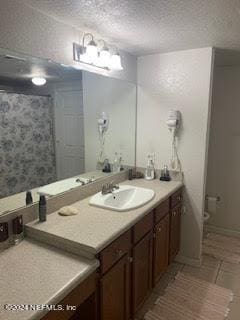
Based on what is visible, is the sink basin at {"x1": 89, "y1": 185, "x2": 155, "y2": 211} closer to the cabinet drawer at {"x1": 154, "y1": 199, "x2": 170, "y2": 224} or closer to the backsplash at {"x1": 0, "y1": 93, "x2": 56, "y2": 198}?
the cabinet drawer at {"x1": 154, "y1": 199, "x2": 170, "y2": 224}

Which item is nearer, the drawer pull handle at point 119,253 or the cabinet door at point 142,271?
the drawer pull handle at point 119,253

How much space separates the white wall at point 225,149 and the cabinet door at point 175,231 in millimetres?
1031

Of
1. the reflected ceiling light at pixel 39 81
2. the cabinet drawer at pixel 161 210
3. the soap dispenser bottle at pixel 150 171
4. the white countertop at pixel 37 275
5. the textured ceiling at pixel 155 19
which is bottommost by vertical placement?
the cabinet drawer at pixel 161 210

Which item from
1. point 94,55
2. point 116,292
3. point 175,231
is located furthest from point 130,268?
point 94,55

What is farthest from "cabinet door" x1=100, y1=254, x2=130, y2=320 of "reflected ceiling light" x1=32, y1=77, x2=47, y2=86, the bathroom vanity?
"reflected ceiling light" x1=32, y1=77, x2=47, y2=86

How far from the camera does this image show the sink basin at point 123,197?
6.37 ft

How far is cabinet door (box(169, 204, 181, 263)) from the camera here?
7.80 ft

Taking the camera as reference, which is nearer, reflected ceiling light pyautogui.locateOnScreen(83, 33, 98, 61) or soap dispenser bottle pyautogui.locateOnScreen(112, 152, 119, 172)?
reflected ceiling light pyautogui.locateOnScreen(83, 33, 98, 61)

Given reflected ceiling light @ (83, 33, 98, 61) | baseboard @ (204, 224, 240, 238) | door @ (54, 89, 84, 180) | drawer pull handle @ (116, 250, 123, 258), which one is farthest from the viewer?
baseboard @ (204, 224, 240, 238)

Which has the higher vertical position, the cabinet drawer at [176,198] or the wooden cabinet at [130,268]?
the cabinet drawer at [176,198]

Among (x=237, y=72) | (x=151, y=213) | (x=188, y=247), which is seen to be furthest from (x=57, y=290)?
(x=237, y=72)

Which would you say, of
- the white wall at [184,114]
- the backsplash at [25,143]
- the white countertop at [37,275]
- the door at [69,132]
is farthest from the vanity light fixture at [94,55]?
the white countertop at [37,275]

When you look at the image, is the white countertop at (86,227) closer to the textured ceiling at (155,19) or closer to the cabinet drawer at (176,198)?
the cabinet drawer at (176,198)

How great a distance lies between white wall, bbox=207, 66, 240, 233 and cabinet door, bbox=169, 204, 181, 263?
1031mm
